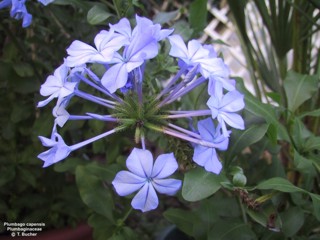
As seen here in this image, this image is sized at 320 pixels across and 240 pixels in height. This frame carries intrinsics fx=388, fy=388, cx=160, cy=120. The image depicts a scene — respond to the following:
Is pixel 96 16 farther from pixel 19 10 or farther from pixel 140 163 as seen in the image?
pixel 140 163

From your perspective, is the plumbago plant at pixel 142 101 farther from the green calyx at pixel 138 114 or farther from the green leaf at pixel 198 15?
the green leaf at pixel 198 15

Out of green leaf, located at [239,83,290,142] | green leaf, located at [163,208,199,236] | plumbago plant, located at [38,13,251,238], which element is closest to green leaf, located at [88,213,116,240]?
green leaf, located at [163,208,199,236]

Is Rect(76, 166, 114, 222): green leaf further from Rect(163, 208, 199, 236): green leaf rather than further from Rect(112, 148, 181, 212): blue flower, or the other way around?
Rect(112, 148, 181, 212): blue flower

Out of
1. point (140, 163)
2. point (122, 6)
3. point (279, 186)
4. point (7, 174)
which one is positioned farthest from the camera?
point (7, 174)

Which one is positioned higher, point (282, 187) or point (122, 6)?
point (122, 6)

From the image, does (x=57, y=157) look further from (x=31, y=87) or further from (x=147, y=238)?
(x=147, y=238)

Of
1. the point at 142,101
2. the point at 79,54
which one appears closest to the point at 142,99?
the point at 142,101

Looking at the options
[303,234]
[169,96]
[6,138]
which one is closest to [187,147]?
[169,96]
